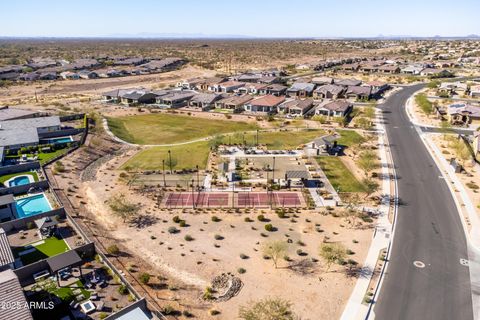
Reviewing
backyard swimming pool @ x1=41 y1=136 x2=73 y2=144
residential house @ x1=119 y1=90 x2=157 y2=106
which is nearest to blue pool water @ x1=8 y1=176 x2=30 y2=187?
backyard swimming pool @ x1=41 y1=136 x2=73 y2=144

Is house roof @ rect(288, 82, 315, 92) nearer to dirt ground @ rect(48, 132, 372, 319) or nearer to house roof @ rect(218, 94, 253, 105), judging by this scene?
house roof @ rect(218, 94, 253, 105)

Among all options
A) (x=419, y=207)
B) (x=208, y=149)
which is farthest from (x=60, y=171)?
(x=419, y=207)

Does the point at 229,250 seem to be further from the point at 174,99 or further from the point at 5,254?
the point at 174,99

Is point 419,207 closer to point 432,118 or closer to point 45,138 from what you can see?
point 432,118

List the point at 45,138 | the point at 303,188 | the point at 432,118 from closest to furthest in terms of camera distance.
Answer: the point at 303,188 → the point at 45,138 → the point at 432,118

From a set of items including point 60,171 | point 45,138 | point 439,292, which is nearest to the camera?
point 439,292

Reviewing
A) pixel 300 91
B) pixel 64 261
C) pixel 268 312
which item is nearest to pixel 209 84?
pixel 300 91
